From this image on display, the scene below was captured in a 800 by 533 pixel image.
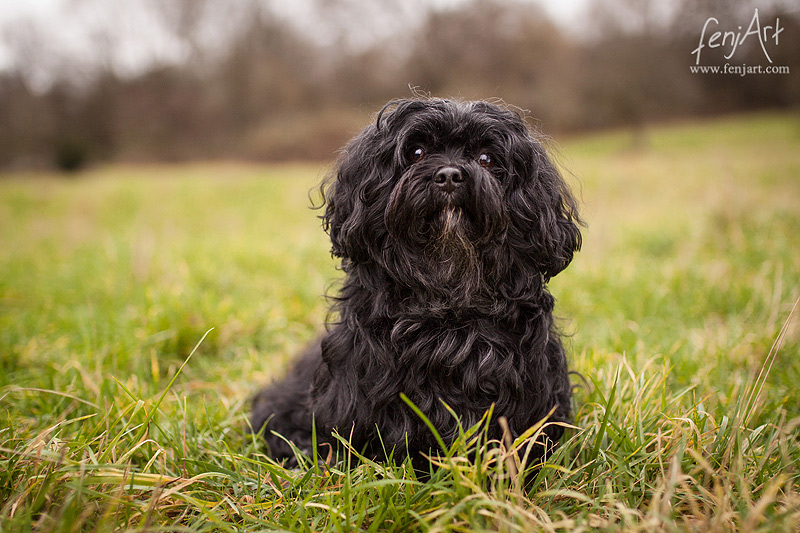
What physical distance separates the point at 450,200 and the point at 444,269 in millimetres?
284

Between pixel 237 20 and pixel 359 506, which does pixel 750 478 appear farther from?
pixel 237 20

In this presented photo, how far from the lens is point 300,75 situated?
29.6 meters

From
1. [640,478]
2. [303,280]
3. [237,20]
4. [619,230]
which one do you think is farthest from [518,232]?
[237,20]

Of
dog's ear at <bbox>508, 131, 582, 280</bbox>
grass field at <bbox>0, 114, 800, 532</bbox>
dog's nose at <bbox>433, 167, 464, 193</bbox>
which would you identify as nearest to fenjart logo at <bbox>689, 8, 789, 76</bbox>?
grass field at <bbox>0, 114, 800, 532</bbox>

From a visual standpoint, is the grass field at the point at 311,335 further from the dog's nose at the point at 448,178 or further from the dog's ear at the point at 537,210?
the dog's nose at the point at 448,178

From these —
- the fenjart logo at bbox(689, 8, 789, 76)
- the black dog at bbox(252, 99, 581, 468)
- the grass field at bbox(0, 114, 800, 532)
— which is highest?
the fenjart logo at bbox(689, 8, 789, 76)

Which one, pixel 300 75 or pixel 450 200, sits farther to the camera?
pixel 300 75

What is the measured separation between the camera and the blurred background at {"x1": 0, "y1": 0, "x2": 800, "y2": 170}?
25.7m

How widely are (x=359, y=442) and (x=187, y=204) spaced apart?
13.5m

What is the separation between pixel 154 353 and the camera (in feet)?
10.8

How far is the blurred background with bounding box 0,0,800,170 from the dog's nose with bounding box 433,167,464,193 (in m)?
24.6

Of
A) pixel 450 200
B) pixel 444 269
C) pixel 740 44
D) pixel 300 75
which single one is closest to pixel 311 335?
pixel 444 269

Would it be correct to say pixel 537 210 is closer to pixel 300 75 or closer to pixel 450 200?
pixel 450 200

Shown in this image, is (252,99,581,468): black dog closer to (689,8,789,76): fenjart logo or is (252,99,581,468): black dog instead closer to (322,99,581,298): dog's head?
(322,99,581,298): dog's head
